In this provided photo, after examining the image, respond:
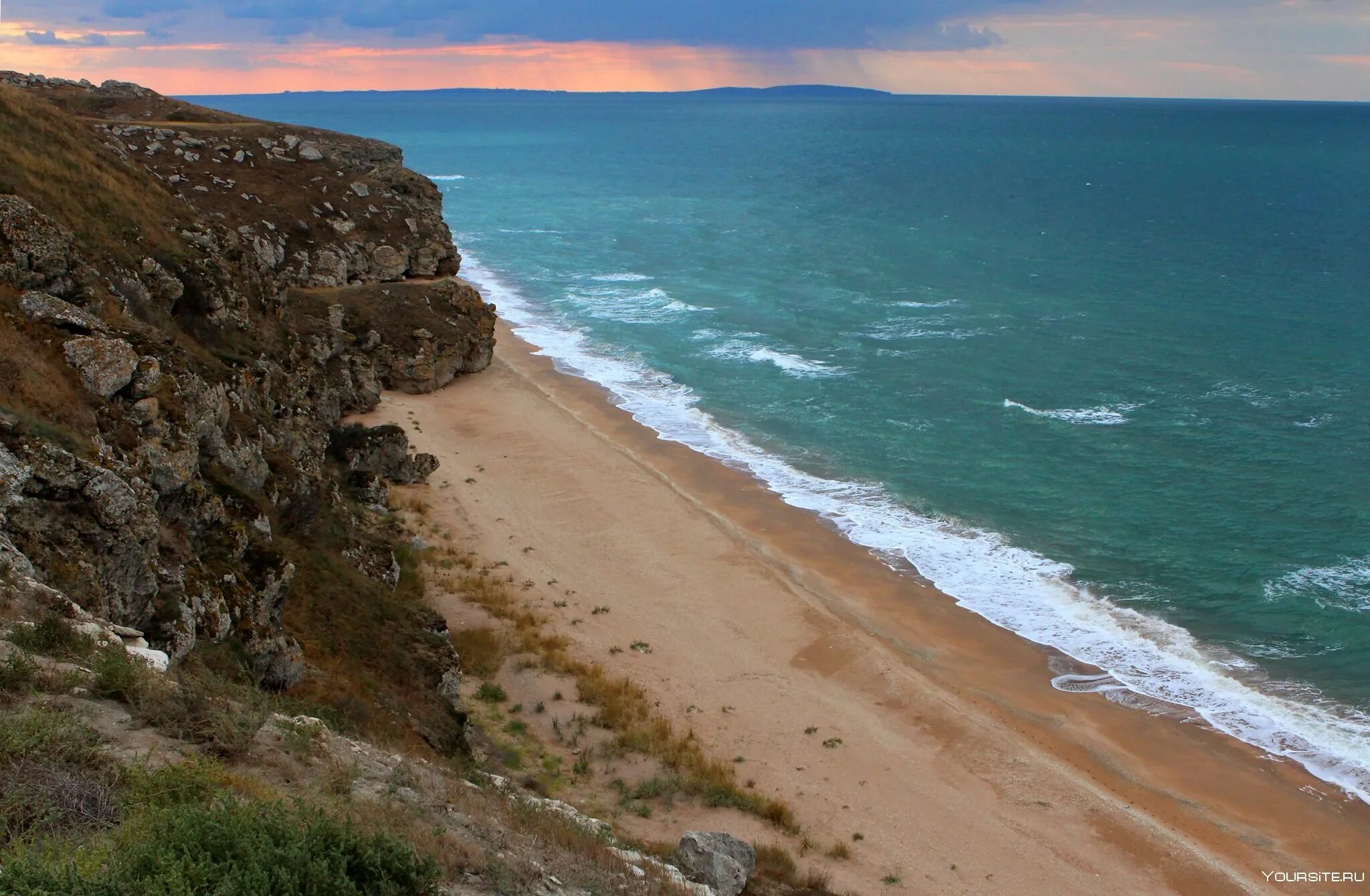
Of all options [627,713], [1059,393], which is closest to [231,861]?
[627,713]

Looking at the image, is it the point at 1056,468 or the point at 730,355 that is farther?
the point at 730,355

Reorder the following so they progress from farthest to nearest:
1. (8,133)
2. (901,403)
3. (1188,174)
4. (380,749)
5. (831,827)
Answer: (1188,174), (901,403), (8,133), (831,827), (380,749)

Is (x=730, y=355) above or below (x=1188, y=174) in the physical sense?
below

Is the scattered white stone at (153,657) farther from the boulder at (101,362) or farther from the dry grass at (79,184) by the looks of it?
the dry grass at (79,184)

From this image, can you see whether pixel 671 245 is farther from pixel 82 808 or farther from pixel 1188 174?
pixel 1188 174

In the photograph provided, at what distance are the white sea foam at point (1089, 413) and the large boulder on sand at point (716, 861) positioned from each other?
106 feet

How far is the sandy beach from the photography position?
58.7ft

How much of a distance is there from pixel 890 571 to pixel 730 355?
24563 millimetres

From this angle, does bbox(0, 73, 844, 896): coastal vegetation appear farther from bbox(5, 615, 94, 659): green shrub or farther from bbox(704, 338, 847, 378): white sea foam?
bbox(704, 338, 847, 378): white sea foam

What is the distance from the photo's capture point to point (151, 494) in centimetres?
1400

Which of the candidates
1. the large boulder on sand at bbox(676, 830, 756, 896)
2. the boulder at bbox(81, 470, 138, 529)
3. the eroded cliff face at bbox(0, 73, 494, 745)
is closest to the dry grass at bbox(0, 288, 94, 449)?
the eroded cliff face at bbox(0, 73, 494, 745)

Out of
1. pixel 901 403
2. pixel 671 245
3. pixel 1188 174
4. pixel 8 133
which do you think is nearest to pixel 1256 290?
pixel 901 403

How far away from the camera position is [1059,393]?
45.1 meters

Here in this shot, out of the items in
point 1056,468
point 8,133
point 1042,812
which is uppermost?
point 8,133
